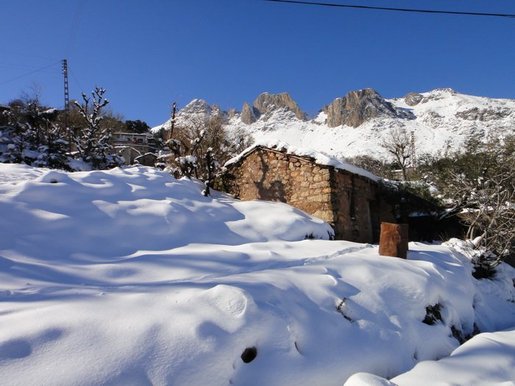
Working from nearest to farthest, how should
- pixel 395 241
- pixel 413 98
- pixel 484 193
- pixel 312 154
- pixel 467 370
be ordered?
pixel 467 370 → pixel 395 241 → pixel 484 193 → pixel 312 154 → pixel 413 98

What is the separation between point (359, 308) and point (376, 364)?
583 millimetres

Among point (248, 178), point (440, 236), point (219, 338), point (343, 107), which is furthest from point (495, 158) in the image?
point (343, 107)

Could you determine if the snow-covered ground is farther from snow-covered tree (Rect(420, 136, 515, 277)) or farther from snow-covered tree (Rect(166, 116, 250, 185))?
snow-covered tree (Rect(166, 116, 250, 185))

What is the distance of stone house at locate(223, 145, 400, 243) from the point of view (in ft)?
28.8

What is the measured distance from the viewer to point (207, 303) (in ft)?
8.89

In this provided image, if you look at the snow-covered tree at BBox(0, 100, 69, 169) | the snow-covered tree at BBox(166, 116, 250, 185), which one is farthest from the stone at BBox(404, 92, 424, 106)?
the snow-covered tree at BBox(0, 100, 69, 169)

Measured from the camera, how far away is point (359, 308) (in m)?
3.41

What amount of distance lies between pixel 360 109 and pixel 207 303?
104 m

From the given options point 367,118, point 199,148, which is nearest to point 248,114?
point 367,118

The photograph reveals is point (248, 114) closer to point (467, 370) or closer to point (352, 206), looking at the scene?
point (352, 206)

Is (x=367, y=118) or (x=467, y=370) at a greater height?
(x=367, y=118)

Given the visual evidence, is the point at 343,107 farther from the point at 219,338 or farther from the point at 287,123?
the point at 219,338

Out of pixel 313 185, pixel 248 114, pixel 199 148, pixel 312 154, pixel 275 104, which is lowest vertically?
pixel 313 185

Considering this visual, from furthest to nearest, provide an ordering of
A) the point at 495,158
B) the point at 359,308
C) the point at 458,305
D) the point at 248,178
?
the point at 495,158 < the point at 248,178 < the point at 458,305 < the point at 359,308
